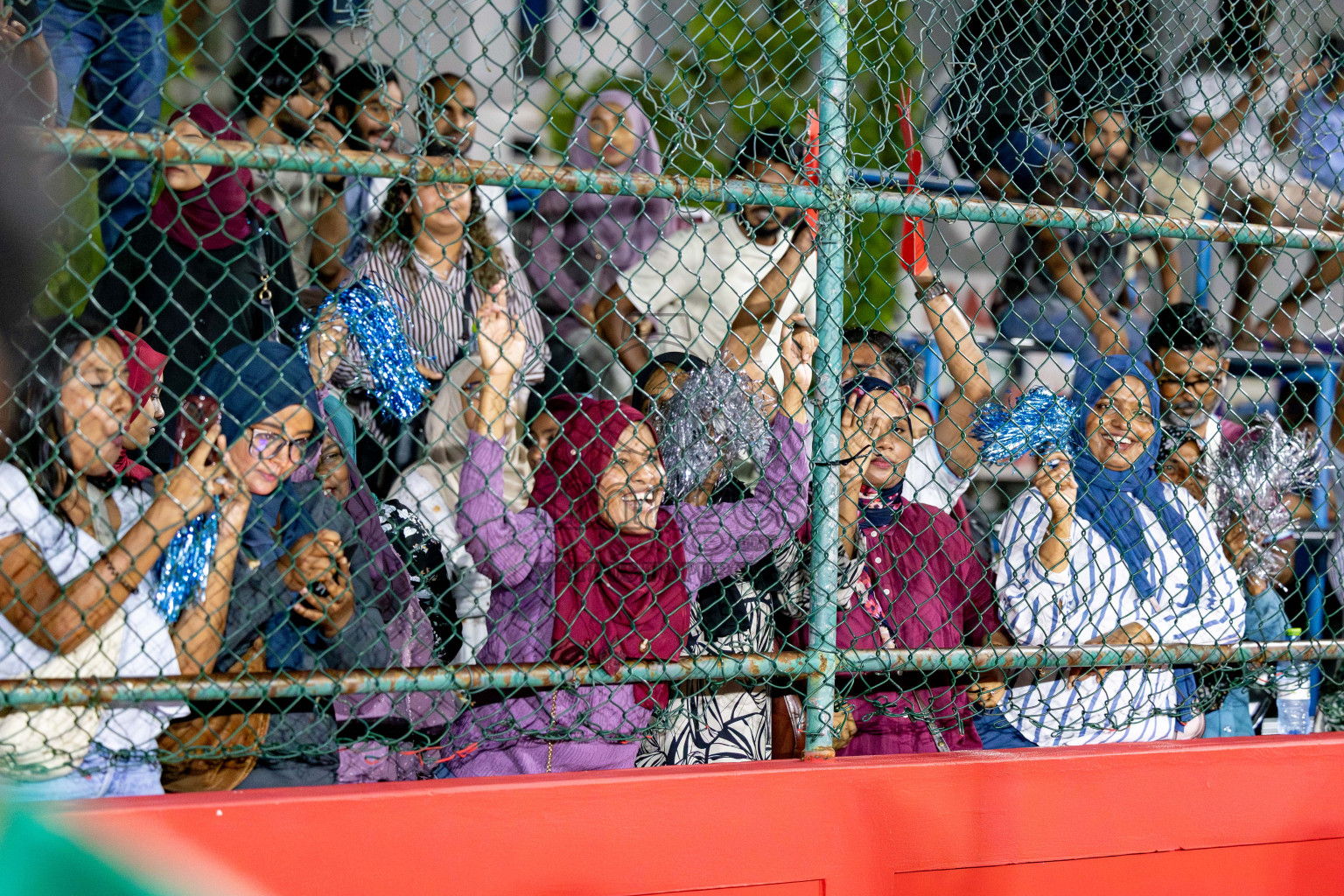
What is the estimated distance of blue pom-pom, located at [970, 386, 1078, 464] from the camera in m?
2.80

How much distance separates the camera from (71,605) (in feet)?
6.82

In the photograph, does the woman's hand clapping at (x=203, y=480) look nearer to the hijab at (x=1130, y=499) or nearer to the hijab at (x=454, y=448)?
the hijab at (x=454, y=448)

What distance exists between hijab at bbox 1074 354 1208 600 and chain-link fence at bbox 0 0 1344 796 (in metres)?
0.02

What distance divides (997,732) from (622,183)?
5.25ft

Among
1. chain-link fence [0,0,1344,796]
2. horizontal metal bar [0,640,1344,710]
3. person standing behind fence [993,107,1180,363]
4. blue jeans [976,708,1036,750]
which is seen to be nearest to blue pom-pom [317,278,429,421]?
chain-link fence [0,0,1344,796]

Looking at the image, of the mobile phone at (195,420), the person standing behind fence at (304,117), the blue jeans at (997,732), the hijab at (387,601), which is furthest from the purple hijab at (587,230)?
the blue jeans at (997,732)

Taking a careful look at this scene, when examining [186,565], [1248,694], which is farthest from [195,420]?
[1248,694]

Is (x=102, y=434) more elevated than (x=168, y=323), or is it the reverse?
(x=168, y=323)

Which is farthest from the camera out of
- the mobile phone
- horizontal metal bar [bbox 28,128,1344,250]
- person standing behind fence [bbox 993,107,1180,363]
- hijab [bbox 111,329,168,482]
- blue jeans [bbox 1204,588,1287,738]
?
person standing behind fence [bbox 993,107,1180,363]

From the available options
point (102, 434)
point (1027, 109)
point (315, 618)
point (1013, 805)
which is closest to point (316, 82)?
point (102, 434)

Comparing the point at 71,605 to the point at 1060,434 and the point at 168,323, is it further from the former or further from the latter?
the point at 1060,434

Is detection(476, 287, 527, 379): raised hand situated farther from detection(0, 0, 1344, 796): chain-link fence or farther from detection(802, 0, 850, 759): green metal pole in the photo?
detection(802, 0, 850, 759): green metal pole

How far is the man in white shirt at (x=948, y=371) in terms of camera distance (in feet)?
9.16

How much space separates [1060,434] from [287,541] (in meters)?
1.80
